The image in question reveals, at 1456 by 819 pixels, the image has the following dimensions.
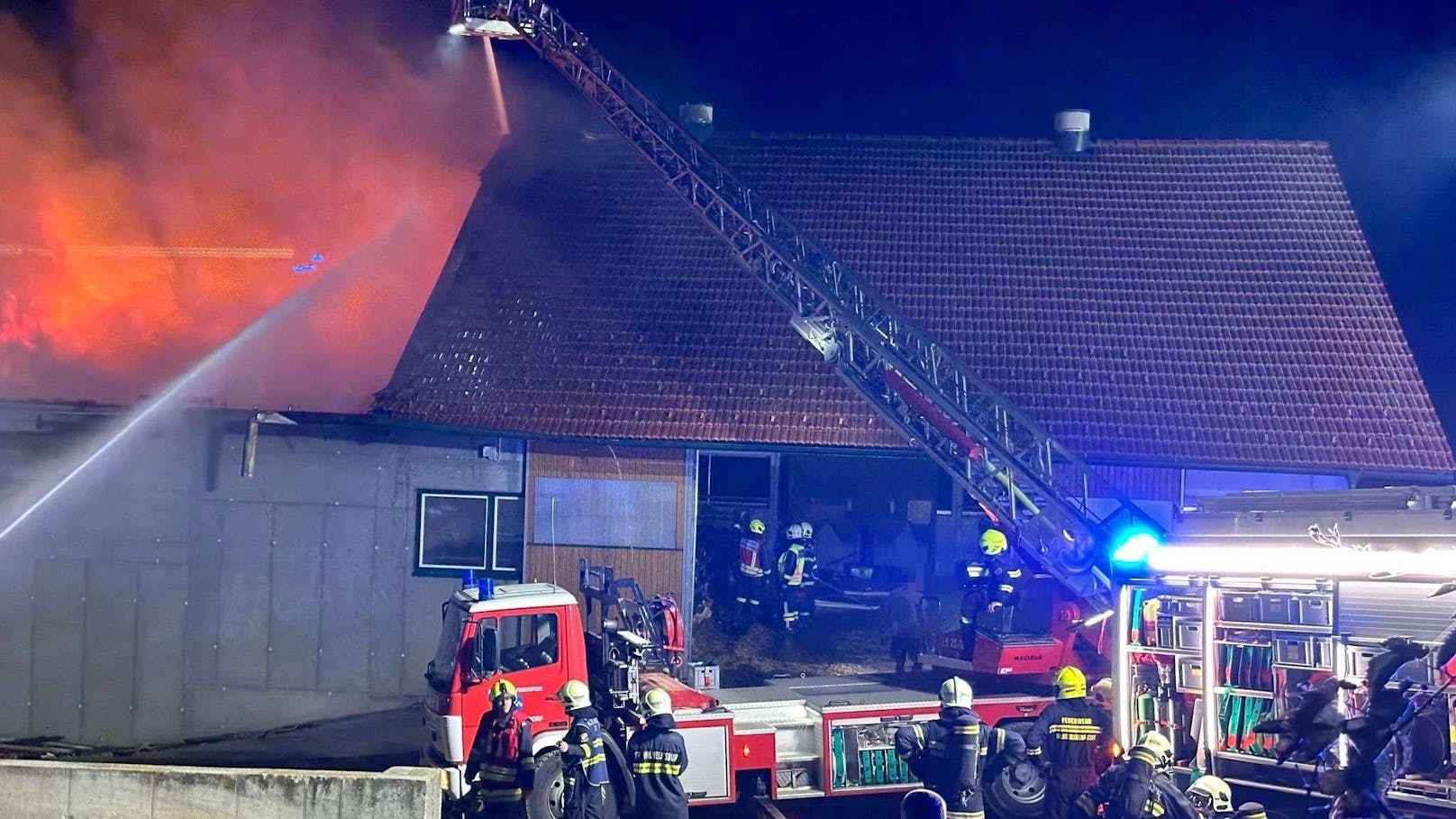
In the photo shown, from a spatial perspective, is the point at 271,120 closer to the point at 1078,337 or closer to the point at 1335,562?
the point at 1078,337

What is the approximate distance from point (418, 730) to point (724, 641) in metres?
4.16

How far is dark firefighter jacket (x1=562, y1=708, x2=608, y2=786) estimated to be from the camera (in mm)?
7914

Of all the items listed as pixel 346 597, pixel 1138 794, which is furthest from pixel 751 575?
pixel 1138 794

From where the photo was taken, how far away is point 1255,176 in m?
18.7

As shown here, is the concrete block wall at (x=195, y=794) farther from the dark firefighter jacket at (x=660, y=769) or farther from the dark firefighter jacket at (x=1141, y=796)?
the dark firefighter jacket at (x=1141, y=796)

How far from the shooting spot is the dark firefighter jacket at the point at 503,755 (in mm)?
8609

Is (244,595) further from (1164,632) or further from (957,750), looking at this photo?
(1164,632)

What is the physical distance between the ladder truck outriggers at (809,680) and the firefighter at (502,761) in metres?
0.16

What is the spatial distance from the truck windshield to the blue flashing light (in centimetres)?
563

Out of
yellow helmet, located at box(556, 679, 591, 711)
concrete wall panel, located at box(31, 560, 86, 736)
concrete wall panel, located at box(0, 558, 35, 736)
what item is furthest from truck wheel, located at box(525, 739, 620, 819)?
concrete wall panel, located at box(0, 558, 35, 736)

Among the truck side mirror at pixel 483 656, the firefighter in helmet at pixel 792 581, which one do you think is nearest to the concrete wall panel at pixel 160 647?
the truck side mirror at pixel 483 656

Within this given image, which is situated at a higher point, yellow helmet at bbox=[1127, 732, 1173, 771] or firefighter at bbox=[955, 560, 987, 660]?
firefighter at bbox=[955, 560, 987, 660]

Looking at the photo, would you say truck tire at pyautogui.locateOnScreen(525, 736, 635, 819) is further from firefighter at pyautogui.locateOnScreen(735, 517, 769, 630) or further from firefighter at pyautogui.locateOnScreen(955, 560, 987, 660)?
firefighter at pyautogui.locateOnScreen(735, 517, 769, 630)

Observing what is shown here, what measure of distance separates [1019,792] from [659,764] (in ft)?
9.72
